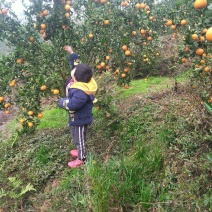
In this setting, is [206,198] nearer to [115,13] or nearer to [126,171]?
[126,171]

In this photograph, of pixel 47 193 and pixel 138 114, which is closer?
pixel 47 193

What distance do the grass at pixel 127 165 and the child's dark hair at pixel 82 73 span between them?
831 millimetres

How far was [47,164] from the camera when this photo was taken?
3.95 m

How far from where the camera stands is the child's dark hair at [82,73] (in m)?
3.49

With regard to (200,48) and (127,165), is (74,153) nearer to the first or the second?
(127,165)

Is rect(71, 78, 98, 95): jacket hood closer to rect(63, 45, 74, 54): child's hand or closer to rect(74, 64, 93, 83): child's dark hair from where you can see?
rect(74, 64, 93, 83): child's dark hair

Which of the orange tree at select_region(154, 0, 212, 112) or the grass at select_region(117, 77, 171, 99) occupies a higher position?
the orange tree at select_region(154, 0, 212, 112)

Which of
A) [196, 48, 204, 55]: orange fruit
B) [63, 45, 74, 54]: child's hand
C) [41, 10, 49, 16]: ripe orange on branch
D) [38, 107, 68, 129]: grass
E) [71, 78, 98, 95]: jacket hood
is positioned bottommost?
[38, 107, 68, 129]: grass

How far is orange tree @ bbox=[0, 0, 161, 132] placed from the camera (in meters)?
4.03

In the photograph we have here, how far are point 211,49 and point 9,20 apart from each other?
8.85 feet

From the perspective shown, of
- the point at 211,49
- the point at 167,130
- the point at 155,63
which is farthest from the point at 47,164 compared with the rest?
the point at 155,63

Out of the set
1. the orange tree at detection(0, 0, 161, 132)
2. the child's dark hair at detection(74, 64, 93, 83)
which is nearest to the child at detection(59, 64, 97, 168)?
the child's dark hair at detection(74, 64, 93, 83)

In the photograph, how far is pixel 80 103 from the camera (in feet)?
11.4

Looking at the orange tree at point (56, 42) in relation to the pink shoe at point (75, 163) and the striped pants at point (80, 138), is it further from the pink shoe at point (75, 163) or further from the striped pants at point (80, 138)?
the pink shoe at point (75, 163)
